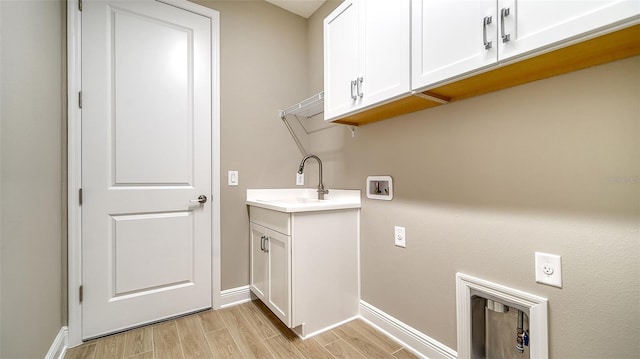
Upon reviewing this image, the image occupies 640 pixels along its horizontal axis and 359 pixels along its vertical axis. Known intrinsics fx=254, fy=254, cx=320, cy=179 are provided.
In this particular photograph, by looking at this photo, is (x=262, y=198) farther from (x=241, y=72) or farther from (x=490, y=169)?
(x=490, y=169)

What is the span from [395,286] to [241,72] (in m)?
1.98

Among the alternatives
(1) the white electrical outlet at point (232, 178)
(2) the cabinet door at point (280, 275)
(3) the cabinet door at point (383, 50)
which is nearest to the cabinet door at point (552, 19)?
(3) the cabinet door at point (383, 50)

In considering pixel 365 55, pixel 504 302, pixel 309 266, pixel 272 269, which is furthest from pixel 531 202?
pixel 272 269

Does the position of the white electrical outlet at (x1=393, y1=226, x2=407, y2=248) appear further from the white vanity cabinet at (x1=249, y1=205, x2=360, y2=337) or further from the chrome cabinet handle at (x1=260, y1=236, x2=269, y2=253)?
the chrome cabinet handle at (x1=260, y1=236, x2=269, y2=253)

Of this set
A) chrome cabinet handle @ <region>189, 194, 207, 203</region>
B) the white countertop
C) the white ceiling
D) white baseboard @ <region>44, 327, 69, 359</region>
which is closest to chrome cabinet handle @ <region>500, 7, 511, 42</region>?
the white countertop

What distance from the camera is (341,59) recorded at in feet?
5.21

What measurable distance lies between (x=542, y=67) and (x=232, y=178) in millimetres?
1919

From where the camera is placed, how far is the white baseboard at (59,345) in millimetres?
1317

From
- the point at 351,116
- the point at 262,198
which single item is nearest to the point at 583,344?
the point at 351,116

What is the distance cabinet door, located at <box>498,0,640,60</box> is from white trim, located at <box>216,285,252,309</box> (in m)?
2.17

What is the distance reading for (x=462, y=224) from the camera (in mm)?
1235

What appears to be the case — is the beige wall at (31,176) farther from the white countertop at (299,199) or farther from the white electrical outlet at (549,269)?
the white electrical outlet at (549,269)

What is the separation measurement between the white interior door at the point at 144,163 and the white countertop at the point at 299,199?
1.33 feet

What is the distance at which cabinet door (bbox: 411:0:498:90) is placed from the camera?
0.91 m
